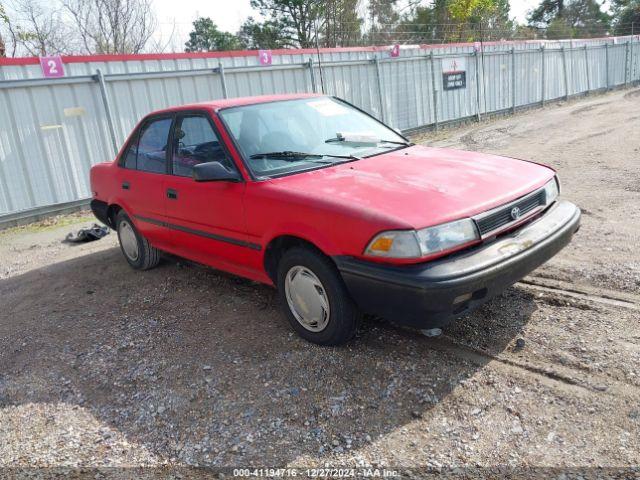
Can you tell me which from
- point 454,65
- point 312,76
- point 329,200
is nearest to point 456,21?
point 454,65

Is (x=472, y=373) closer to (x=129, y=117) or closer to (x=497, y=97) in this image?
(x=129, y=117)

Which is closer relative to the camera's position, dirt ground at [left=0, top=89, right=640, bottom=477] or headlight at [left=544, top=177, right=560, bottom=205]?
dirt ground at [left=0, top=89, right=640, bottom=477]

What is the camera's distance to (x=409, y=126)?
15.2 m

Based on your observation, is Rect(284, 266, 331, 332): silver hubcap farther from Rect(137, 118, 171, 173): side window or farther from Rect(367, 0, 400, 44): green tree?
Rect(367, 0, 400, 44): green tree

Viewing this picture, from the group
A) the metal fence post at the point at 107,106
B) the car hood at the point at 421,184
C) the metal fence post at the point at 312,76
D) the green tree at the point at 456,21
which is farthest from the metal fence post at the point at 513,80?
the car hood at the point at 421,184

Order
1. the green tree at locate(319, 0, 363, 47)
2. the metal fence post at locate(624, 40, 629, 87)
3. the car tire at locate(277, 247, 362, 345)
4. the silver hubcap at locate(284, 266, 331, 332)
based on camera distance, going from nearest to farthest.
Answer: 1. the car tire at locate(277, 247, 362, 345)
2. the silver hubcap at locate(284, 266, 331, 332)
3. the green tree at locate(319, 0, 363, 47)
4. the metal fence post at locate(624, 40, 629, 87)

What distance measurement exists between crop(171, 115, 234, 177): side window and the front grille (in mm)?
1847

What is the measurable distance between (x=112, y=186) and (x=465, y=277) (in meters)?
4.09

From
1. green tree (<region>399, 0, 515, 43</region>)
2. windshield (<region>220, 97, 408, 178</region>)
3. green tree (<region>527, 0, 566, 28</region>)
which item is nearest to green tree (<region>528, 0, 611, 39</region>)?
green tree (<region>527, 0, 566, 28</region>)

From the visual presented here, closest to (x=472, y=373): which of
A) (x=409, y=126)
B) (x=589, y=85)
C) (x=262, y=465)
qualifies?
(x=262, y=465)

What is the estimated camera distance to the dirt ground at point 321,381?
2.64m

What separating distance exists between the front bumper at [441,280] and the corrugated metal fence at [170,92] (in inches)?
127

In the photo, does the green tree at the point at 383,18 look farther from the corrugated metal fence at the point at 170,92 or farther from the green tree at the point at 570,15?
the green tree at the point at 570,15

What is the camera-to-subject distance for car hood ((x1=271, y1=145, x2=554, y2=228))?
3062 millimetres
